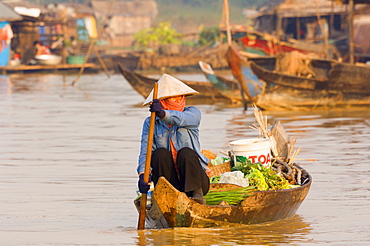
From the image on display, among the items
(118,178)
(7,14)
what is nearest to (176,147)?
(118,178)

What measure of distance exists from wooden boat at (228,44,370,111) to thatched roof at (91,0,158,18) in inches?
1433

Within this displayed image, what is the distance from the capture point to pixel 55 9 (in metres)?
37.6

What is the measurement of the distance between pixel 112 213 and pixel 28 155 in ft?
10.7

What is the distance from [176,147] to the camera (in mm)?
4695

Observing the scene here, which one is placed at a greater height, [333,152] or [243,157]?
[243,157]

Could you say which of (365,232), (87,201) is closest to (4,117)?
(87,201)

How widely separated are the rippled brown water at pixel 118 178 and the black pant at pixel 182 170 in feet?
1.09

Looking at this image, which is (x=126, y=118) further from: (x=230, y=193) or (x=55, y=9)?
(x=55, y=9)

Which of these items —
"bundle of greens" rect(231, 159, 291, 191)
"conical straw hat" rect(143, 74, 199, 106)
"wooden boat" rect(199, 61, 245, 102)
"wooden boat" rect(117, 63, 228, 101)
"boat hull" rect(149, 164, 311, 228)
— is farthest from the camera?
"wooden boat" rect(117, 63, 228, 101)

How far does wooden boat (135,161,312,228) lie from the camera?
4.52 metres

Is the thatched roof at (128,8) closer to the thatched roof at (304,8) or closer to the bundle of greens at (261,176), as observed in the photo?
the thatched roof at (304,8)

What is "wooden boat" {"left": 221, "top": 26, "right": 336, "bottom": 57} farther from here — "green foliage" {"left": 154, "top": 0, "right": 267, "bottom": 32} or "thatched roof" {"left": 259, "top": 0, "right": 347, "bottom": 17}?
"green foliage" {"left": 154, "top": 0, "right": 267, "bottom": 32}

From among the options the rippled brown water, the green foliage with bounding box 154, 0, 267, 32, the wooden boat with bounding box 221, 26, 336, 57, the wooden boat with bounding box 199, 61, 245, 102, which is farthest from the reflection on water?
the green foliage with bounding box 154, 0, 267, 32

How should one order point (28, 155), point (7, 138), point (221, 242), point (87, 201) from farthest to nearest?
point (7, 138) → point (28, 155) → point (87, 201) → point (221, 242)
